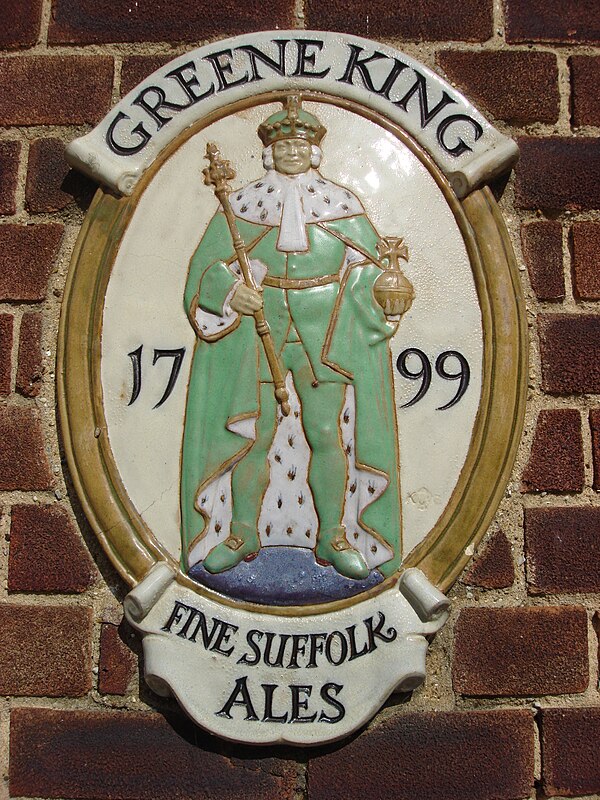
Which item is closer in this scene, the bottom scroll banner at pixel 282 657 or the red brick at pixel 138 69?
the bottom scroll banner at pixel 282 657

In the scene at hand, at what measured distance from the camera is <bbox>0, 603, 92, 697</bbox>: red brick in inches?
51.0

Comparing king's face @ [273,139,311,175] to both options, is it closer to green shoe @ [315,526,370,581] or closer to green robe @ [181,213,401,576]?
green robe @ [181,213,401,576]

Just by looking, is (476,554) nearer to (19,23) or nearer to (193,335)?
(193,335)

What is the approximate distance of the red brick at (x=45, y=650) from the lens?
129cm

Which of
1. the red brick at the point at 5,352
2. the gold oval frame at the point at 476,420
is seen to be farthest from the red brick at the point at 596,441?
the red brick at the point at 5,352

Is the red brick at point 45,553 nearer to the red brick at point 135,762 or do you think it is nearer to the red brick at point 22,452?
the red brick at point 22,452

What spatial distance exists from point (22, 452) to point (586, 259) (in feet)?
2.88

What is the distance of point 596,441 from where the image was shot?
52.6 inches

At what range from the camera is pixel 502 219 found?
1376mm

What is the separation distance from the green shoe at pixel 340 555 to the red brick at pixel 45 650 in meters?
0.34

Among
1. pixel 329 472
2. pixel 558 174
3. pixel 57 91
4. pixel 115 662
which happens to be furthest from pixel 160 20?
pixel 115 662

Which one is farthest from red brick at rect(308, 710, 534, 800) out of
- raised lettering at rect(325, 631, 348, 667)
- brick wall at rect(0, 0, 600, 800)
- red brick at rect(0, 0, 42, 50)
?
Result: red brick at rect(0, 0, 42, 50)

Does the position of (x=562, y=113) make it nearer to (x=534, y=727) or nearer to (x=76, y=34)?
(x=76, y=34)

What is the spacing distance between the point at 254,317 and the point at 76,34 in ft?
1.86
